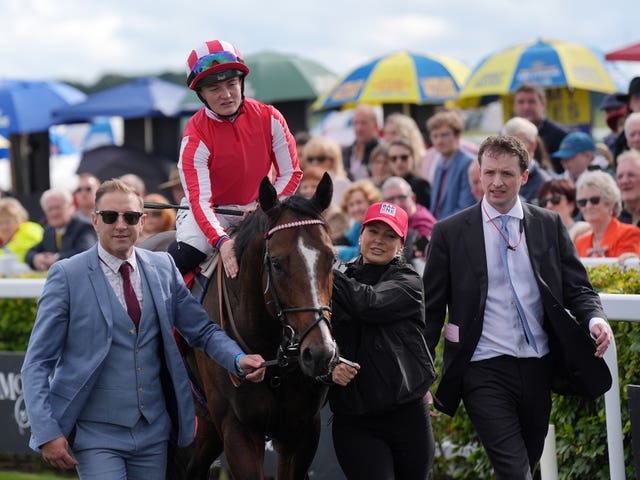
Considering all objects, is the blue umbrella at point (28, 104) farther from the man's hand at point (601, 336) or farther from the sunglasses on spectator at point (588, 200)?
the man's hand at point (601, 336)

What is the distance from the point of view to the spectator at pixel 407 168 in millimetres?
9727

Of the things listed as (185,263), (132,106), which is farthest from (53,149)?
(185,263)

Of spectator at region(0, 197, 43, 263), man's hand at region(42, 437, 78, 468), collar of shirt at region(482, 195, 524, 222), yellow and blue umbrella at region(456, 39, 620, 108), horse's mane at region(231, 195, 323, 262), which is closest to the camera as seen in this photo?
man's hand at region(42, 437, 78, 468)

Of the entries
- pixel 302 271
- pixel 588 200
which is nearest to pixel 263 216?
pixel 302 271

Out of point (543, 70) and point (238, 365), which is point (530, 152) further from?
point (238, 365)

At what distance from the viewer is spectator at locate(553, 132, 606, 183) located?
30.8 feet

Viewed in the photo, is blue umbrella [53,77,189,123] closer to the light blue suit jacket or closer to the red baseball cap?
the red baseball cap

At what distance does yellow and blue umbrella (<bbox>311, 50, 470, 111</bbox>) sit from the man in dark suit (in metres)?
7.58

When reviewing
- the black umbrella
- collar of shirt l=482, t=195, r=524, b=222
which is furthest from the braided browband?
the black umbrella

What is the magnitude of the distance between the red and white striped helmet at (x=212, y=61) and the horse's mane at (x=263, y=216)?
785 millimetres

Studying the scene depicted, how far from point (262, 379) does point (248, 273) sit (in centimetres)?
52

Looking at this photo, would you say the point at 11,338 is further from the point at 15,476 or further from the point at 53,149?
Result: the point at 53,149

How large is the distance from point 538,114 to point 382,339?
17.1 feet

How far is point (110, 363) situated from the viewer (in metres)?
4.76
